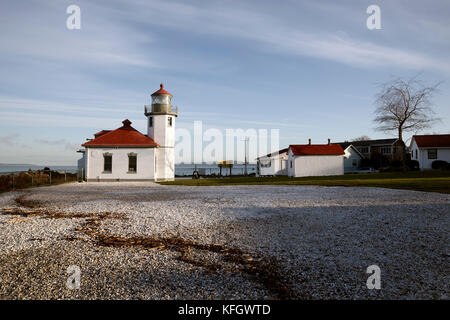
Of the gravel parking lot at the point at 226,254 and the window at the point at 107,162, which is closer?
the gravel parking lot at the point at 226,254

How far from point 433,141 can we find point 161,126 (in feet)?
106

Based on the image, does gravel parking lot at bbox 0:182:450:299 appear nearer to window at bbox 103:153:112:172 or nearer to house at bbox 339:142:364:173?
window at bbox 103:153:112:172

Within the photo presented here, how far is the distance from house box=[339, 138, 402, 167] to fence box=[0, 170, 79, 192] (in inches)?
1744

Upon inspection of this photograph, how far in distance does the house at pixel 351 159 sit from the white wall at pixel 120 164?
33.8 metres

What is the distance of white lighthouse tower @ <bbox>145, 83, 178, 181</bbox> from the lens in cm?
2941

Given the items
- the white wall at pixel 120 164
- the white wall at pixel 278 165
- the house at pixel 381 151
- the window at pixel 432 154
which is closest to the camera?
the white wall at pixel 120 164

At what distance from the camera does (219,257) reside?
495cm

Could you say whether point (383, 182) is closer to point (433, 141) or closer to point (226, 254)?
point (226, 254)

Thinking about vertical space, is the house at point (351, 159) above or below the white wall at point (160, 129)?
below

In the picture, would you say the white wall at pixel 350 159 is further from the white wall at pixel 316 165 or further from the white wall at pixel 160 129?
the white wall at pixel 160 129

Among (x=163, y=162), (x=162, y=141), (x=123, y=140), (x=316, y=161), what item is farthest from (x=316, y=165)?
(x=123, y=140)

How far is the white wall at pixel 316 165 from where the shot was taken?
115ft

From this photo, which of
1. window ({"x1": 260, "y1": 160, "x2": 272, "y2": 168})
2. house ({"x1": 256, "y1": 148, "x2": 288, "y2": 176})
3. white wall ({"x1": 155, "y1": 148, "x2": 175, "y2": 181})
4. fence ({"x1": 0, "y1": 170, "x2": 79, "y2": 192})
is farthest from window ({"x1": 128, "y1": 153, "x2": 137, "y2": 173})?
window ({"x1": 260, "y1": 160, "x2": 272, "y2": 168})

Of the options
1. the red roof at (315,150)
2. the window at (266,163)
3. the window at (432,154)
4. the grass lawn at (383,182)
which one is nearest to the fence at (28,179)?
the grass lawn at (383,182)
